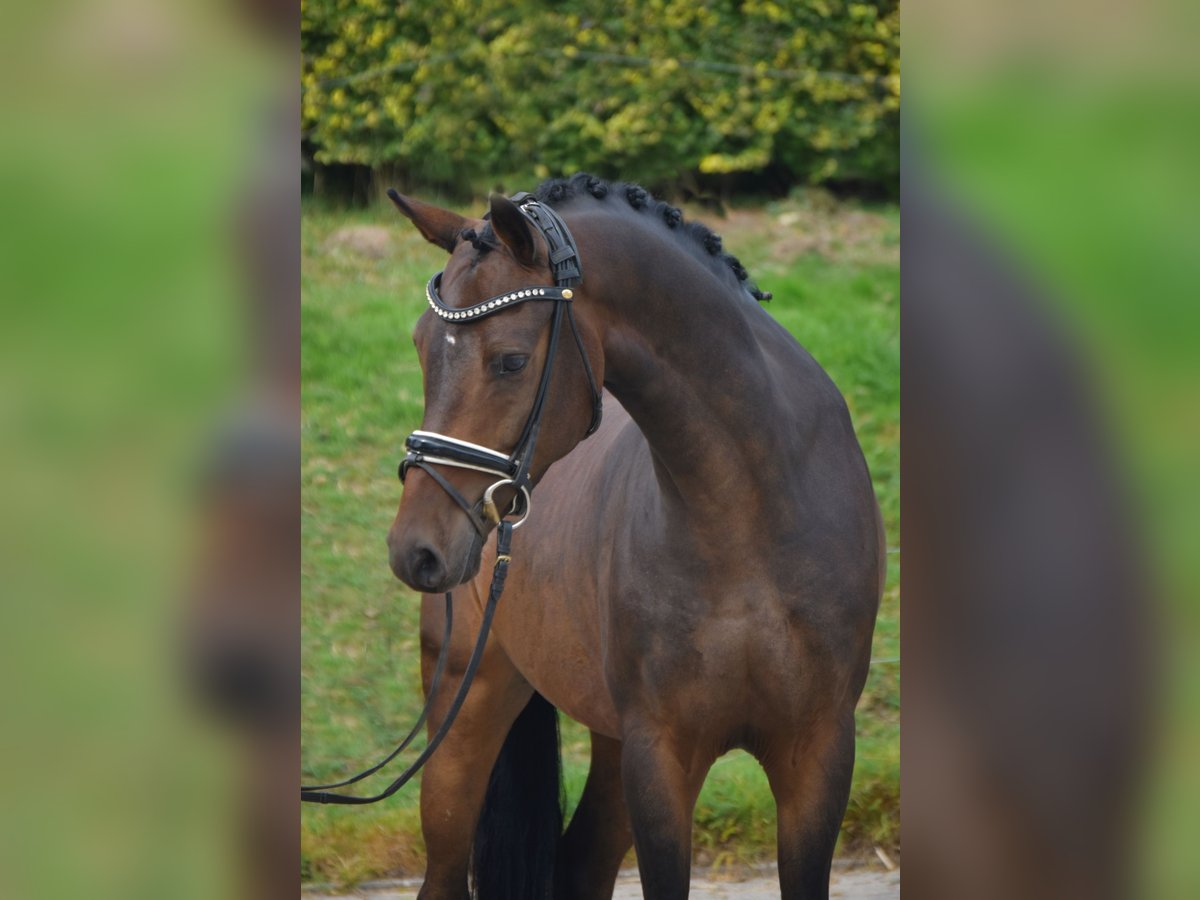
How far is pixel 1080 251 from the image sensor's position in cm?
90

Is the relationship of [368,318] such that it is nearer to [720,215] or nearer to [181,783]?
[720,215]

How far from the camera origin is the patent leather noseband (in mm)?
2193

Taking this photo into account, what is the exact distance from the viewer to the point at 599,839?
3738 mm

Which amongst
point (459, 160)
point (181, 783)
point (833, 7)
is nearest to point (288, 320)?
point (181, 783)

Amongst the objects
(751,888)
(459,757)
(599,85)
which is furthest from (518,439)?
(599,85)

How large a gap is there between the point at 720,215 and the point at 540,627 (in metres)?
3.92

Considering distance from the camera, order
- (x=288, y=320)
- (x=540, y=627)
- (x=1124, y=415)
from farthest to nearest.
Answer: (x=540, y=627) < (x=288, y=320) < (x=1124, y=415)

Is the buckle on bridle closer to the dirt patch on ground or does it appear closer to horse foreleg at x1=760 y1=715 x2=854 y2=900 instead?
horse foreleg at x1=760 y1=715 x2=854 y2=900

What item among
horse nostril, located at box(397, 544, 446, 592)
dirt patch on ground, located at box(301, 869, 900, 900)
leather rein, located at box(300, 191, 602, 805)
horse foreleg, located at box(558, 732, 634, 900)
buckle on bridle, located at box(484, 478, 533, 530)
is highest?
leather rein, located at box(300, 191, 602, 805)

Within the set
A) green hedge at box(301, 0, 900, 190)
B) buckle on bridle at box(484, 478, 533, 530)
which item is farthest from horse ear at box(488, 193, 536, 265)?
green hedge at box(301, 0, 900, 190)

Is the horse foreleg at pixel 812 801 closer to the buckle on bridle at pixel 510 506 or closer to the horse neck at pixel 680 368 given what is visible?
the horse neck at pixel 680 368

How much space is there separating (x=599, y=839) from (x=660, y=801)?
3.94ft

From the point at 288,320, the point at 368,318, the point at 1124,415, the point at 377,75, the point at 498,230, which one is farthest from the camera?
the point at 377,75

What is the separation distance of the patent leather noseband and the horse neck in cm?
10
